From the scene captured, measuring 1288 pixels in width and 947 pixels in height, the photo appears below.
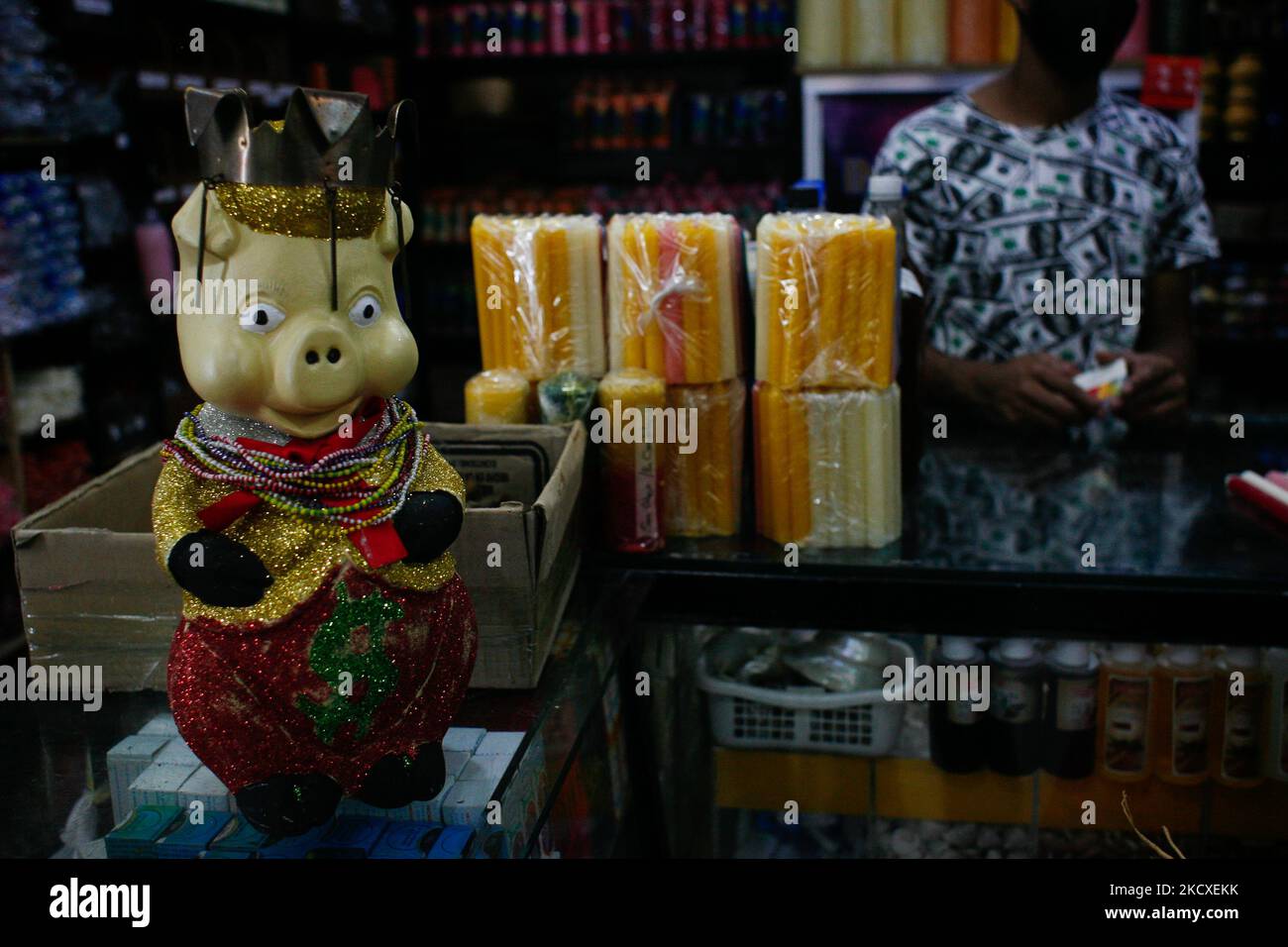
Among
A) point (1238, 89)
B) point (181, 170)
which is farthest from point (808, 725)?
point (1238, 89)

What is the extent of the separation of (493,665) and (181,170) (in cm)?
322

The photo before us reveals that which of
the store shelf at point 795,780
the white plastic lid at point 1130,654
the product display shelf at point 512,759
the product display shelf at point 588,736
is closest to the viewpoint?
the product display shelf at point 512,759

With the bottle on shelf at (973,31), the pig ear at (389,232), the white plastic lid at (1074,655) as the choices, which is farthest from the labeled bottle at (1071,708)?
the bottle on shelf at (973,31)

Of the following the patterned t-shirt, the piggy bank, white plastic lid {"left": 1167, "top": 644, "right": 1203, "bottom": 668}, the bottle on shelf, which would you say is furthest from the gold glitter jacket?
the bottle on shelf

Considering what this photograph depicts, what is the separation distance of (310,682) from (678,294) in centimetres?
83

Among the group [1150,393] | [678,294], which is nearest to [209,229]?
[678,294]

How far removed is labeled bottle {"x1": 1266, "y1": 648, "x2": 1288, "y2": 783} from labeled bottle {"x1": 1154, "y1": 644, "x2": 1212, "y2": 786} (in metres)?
0.07

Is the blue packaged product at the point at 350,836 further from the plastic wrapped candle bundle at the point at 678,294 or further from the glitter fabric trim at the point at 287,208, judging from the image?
the plastic wrapped candle bundle at the point at 678,294

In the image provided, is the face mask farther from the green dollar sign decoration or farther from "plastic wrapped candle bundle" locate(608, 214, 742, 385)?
the green dollar sign decoration

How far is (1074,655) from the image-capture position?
151cm

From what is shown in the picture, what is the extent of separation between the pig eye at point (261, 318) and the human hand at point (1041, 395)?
158 cm

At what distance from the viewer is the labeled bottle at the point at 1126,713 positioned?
4.91 ft

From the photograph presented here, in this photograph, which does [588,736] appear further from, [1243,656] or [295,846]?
[1243,656]

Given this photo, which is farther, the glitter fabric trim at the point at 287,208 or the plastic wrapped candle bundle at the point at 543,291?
the plastic wrapped candle bundle at the point at 543,291
